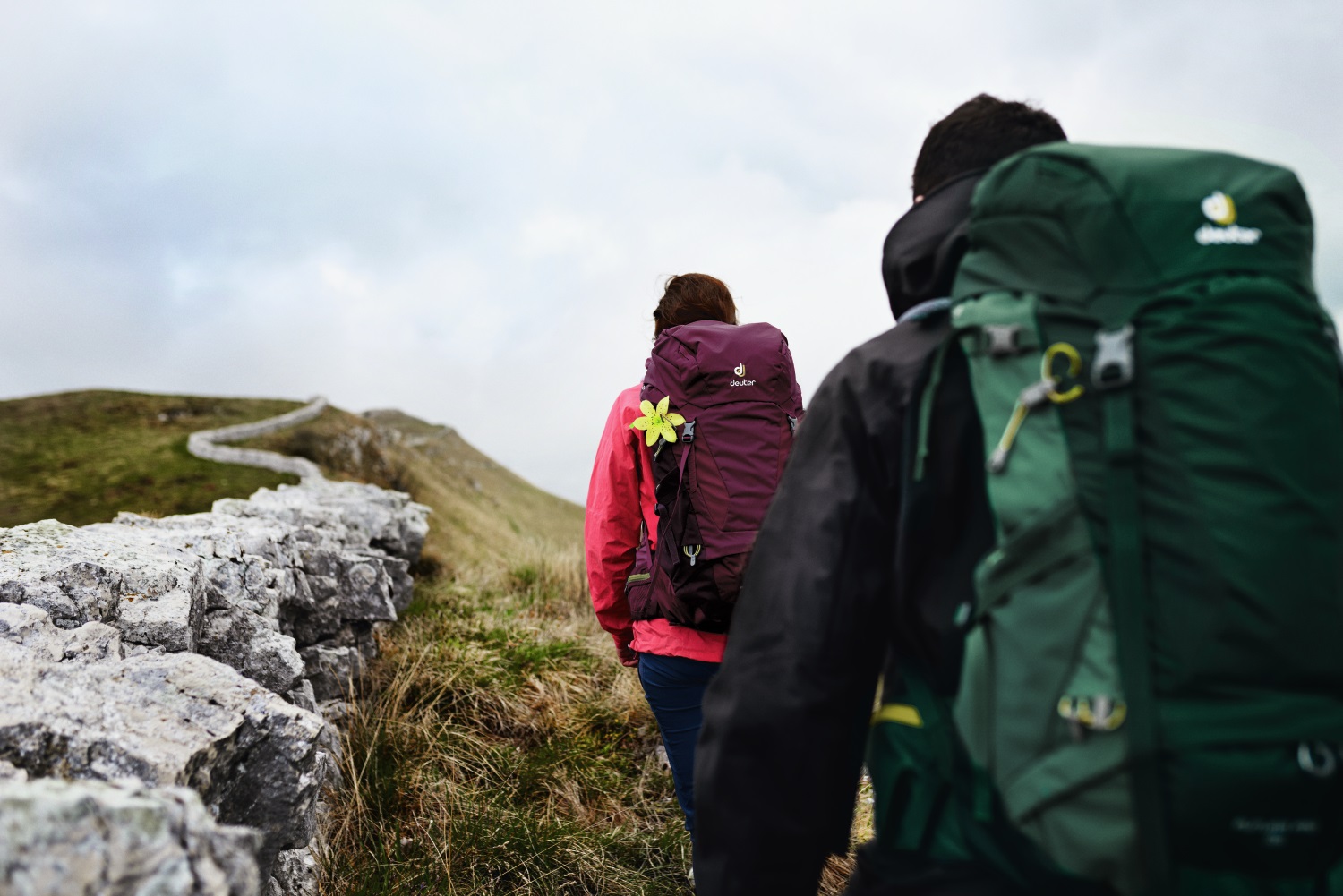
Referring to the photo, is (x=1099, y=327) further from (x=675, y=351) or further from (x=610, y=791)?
(x=610, y=791)

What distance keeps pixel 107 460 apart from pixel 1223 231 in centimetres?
3800

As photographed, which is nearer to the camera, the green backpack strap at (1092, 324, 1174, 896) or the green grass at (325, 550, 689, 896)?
the green backpack strap at (1092, 324, 1174, 896)

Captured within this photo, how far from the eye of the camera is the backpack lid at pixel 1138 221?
1.34 metres

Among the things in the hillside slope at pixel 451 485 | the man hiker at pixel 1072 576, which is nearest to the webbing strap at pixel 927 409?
the man hiker at pixel 1072 576

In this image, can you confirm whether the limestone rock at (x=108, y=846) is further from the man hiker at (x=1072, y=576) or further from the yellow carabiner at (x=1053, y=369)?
the yellow carabiner at (x=1053, y=369)

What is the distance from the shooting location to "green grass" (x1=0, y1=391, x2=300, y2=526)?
75.4 feet

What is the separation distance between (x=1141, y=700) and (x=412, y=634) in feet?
21.2

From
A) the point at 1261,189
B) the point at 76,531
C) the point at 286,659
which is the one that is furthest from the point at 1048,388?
the point at 76,531

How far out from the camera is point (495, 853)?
13.6 feet

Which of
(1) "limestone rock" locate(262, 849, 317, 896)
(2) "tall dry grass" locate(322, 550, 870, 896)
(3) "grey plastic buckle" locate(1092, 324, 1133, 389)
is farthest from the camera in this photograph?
(2) "tall dry grass" locate(322, 550, 870, 896)

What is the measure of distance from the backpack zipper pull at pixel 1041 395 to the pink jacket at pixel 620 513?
2.23 metres

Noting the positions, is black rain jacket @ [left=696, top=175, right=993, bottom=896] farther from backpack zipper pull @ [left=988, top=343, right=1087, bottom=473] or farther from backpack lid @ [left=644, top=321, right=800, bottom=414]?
backpack lid @ [left=644, top=321, right=800, bottom=414]

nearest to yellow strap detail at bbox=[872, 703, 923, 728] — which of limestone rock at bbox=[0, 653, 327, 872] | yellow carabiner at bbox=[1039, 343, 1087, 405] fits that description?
yellow carabiner at bbox=[1039, 343, 1087, 405]

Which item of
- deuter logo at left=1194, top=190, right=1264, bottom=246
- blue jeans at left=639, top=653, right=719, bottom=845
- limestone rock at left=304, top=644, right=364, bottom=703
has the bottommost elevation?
limestone rock at left=304, top=644, right=364, bottom=703
